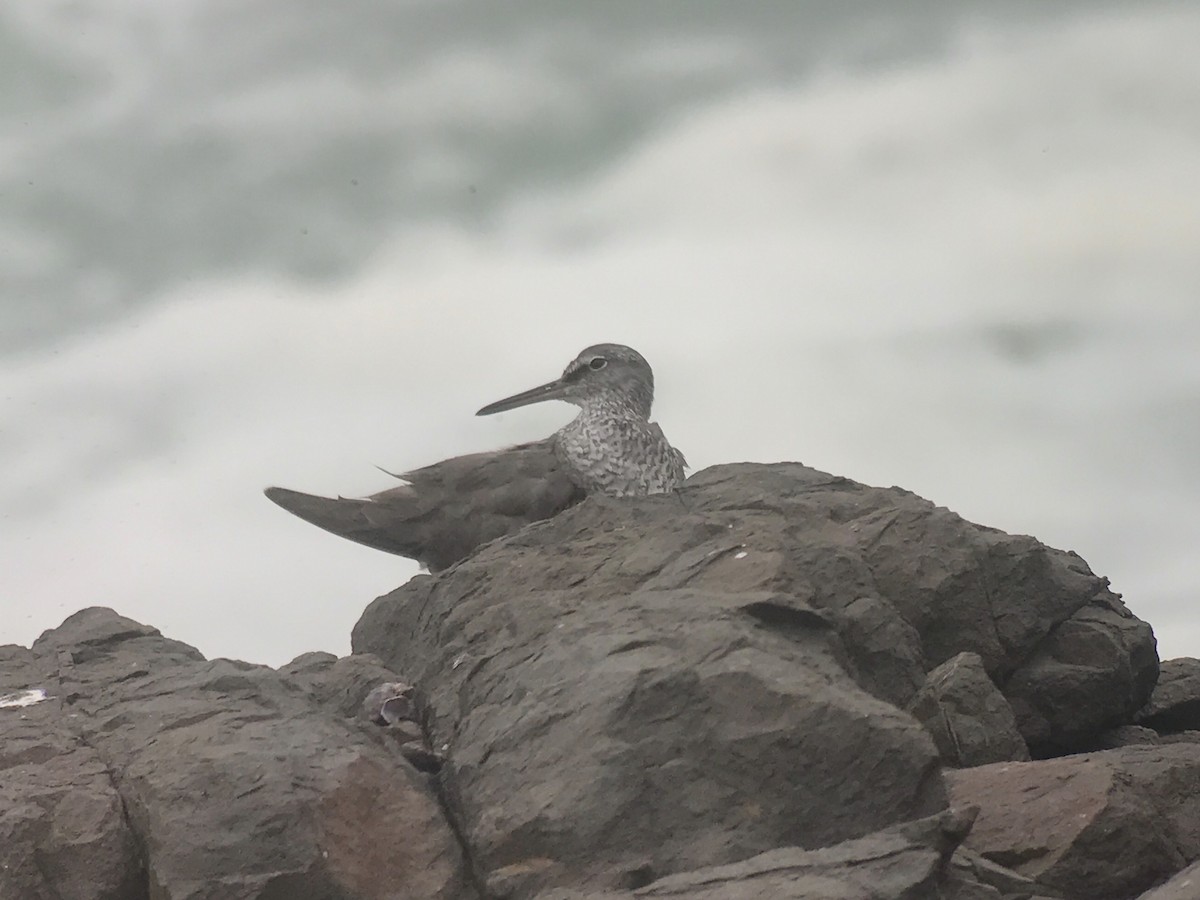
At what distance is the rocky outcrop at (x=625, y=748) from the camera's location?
5.88 m

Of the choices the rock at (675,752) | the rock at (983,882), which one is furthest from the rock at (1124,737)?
the rock at (983,882)

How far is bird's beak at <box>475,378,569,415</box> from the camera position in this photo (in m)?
11.7

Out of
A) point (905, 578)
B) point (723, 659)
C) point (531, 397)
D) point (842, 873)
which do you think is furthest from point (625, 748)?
point (531, 397)

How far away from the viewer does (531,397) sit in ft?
38.9

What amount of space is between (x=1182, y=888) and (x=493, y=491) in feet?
19.5

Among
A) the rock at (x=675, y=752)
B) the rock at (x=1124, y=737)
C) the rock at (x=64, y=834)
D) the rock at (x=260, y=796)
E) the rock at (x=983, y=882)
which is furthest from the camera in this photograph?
the rock at (x=1124, y=737)

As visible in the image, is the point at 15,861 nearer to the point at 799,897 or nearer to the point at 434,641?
the point at 434,641

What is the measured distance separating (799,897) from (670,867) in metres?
0.85

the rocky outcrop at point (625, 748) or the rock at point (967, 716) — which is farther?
the rock at point (967, 716)

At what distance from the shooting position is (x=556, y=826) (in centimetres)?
593

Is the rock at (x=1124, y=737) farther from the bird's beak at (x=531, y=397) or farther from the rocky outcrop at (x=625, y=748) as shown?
the bird's beak at (x=531, y=397)

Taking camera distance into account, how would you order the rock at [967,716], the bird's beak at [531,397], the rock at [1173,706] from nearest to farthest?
the rock at [967,716] → the rock at [1173,706] → the bird's beak at [531,397]

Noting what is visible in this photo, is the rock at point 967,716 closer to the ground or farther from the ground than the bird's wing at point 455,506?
closer to the ground

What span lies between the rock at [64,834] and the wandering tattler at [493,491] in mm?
3647
